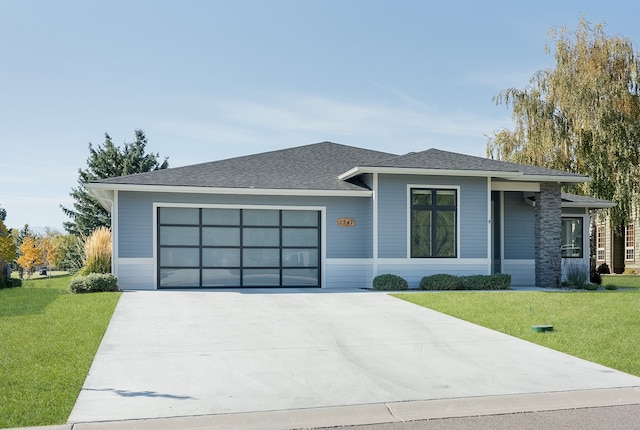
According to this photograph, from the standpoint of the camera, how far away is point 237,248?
59.5ft

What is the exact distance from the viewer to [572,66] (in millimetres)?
27562

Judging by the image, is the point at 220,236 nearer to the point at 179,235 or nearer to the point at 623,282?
the point at 179,235

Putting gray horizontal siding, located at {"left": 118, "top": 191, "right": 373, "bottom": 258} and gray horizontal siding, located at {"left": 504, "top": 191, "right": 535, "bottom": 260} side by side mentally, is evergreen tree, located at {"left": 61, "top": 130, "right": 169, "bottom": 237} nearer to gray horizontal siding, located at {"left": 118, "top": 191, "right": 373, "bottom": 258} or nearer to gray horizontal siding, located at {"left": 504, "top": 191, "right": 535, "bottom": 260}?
gray horizontal siding, located at {"left": 118, "top": 191, "right": 373, "bottom": 258}

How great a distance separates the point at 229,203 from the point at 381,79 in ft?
23.2

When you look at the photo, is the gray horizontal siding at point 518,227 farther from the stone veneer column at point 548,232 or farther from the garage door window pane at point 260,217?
the garage door window pane at point 260,217

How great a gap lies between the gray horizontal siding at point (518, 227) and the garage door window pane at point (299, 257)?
6244 millimetres

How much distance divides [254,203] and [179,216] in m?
2.16

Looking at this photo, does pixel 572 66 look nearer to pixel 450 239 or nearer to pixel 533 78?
pixel 533 78

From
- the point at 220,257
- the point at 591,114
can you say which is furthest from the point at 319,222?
the point at 591,114

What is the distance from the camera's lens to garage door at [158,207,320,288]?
57.9ft

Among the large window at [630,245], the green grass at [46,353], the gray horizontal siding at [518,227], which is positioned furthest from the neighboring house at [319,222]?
the large window at [630,245]

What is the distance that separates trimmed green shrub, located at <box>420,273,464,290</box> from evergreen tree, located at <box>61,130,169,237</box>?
26365mm

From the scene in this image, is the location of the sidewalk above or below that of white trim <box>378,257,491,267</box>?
below

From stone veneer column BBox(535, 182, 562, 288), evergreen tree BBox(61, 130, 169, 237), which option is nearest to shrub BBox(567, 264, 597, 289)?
stone veneer column BBox(535, 182, 562, 288)
